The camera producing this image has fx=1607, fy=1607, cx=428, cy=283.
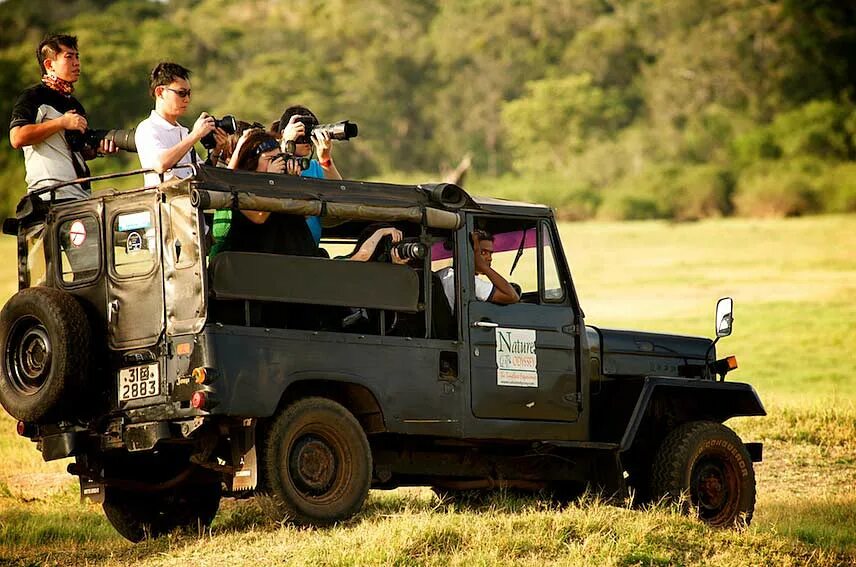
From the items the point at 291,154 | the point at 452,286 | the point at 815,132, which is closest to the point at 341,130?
the point at 291,154

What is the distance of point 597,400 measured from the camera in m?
11.7

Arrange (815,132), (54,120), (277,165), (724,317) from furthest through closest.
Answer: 1. (815,132)
2. (724,317)
3. (54,120)
4. (277,165)

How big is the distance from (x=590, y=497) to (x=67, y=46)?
4.78m

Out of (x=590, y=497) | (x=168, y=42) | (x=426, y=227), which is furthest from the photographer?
(x=168, y=42)

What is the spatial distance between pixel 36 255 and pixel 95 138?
87 centimetres

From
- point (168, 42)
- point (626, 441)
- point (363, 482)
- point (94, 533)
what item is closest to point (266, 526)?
point (363, 482)

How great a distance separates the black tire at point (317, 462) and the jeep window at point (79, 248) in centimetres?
159

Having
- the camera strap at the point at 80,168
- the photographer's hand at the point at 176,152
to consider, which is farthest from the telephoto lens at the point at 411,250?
the camera strap at the point at 80,168

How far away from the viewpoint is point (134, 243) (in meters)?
9.78

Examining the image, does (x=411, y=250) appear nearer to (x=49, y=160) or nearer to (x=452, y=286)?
(x=452, y=286)

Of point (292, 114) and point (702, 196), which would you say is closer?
point (292, 114)

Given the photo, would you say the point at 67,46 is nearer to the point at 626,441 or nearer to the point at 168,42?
the point at 626,441

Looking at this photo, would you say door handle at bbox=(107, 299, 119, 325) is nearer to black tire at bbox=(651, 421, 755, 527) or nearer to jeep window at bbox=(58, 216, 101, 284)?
jeep window at bbox=(58, 216, 101, 284)

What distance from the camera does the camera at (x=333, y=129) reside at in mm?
10289
